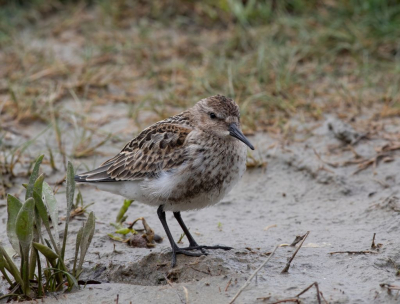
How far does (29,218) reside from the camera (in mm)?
3928

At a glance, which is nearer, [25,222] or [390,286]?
[25,222]

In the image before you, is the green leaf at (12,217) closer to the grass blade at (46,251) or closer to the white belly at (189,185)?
the grass blade at (46,251)

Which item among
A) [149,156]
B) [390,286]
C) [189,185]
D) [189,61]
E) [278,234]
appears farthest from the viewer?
[189,61]

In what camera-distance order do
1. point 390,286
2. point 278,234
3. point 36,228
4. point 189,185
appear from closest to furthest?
point 390,286
point 36,228
point 189,185
point 278,234

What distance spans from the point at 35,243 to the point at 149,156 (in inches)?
54.4

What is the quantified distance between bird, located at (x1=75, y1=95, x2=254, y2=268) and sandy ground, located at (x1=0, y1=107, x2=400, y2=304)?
345mm

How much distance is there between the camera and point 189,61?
352 inches

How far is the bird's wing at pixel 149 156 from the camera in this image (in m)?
4.91

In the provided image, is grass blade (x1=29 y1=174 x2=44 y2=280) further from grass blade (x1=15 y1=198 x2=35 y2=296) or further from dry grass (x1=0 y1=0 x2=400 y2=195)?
dry grass (x1=0 y1=0 x2=400 y2=195)

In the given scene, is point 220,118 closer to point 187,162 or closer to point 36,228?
point 187,162

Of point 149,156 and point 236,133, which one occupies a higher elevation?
point 236,133

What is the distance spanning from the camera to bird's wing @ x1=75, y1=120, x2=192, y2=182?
4.91 metres

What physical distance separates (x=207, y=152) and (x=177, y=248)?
0.74 meters

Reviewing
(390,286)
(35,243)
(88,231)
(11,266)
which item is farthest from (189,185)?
(390,286)
